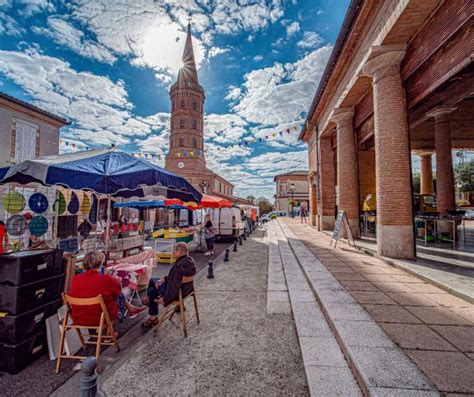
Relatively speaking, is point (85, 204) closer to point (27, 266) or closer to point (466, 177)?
point (27, 266)

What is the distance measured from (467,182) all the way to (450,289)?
41.0 meters

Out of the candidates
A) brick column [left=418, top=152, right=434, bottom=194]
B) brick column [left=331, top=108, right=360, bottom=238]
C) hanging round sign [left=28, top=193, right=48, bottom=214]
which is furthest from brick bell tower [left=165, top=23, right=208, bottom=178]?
hanging round sign [left=28, top=193, right=48, bottom=214]

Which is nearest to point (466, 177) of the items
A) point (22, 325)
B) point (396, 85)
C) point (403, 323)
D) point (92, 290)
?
point (396, 85)

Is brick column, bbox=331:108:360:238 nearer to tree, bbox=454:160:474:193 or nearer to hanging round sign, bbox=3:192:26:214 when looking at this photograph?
hanging round sign, bbox=3:192:26:214

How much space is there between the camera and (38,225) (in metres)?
9.11

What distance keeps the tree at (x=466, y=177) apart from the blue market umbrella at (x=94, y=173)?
142 feet

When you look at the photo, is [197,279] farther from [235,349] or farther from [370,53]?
[370,53]

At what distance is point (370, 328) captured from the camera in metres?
3.08

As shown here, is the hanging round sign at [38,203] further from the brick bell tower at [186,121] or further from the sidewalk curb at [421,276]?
the brick bell tower at [186,121]

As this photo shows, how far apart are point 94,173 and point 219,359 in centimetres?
360

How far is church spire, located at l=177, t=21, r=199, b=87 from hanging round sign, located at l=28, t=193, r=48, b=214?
44.0 m

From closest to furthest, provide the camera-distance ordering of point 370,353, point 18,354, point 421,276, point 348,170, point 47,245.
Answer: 1. point 370,353
2. point 18,354
3. point 421,276
4. point 47,245
5. point 348,170

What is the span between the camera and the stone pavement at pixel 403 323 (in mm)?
2303

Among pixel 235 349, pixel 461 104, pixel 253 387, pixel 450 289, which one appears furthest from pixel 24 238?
pixel 461 104
